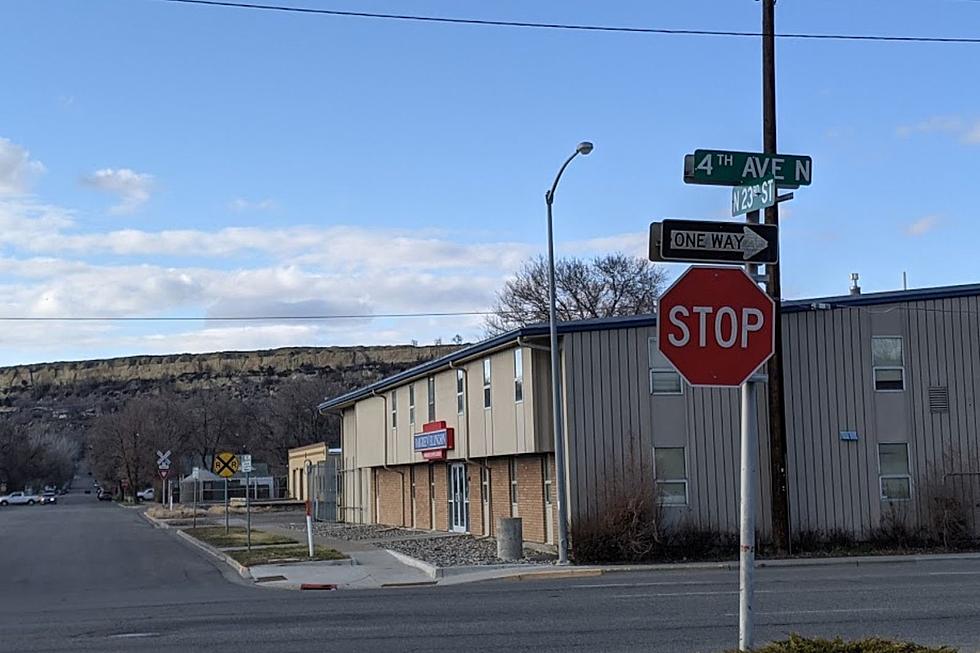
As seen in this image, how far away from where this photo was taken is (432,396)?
38.2m

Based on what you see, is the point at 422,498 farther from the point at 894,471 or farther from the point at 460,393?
the point at 894,471

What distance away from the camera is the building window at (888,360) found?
94.9 ft

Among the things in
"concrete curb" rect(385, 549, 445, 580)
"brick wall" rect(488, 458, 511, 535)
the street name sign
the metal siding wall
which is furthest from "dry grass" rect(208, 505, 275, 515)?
the street name sign

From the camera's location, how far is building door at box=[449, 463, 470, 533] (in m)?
36.4

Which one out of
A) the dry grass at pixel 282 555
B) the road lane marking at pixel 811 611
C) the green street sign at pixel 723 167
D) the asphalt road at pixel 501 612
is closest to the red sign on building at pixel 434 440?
the dry grass at pixel 282 555

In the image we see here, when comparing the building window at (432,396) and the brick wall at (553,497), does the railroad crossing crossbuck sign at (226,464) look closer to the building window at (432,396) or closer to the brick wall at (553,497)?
the building window at (432,396)

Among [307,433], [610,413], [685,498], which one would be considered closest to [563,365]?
[610,413]

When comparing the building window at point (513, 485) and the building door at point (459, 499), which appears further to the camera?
the building door at point (459, 499)

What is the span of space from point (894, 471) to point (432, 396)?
14698 millimetres

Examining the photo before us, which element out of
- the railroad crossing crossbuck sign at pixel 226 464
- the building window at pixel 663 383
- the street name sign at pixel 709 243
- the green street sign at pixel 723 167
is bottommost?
the railroad crossing crossbuck sign at pixel 226 464

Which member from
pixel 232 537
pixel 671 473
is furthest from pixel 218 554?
pixel 671 473

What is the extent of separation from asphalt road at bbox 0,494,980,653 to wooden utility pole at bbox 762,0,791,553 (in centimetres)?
211

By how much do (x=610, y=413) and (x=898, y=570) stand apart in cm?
728

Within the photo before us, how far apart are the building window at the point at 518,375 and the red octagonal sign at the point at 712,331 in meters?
22.1
